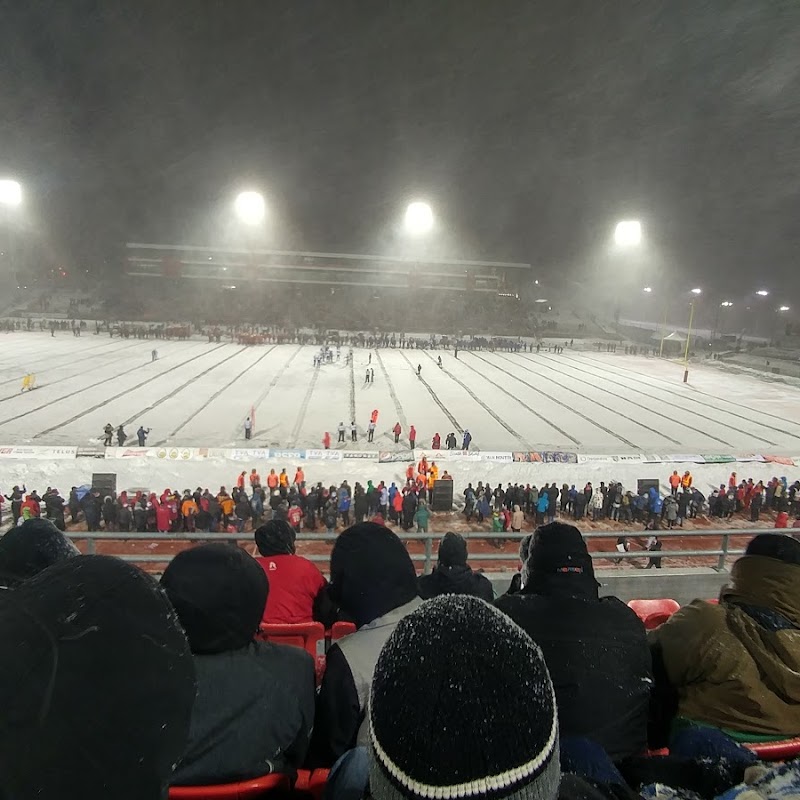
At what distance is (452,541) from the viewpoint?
9.18 feet

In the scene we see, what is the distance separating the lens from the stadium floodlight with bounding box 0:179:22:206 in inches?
443

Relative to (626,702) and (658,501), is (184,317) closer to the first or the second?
(658,501)

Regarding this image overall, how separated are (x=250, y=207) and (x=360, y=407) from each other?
540 cm

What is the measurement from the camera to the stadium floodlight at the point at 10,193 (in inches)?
443

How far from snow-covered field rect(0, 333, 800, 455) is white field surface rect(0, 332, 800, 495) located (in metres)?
0.05

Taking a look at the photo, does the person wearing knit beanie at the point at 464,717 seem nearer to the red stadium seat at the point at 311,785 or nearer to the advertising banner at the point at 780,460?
the red stadium seat at the point at 311,785

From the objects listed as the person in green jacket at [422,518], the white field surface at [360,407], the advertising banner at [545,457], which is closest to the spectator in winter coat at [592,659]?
the person in green jacket at [422,518]

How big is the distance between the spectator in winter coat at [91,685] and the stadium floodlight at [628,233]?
16.5m

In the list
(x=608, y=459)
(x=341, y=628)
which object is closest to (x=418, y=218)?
(x=608, y=459)

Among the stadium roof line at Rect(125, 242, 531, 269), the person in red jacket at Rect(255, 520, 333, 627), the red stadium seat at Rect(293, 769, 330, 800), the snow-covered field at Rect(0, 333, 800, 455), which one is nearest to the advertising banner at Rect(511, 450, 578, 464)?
the snow-covered field at Rect(0, 333, 800, 455)

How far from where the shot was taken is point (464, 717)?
586 millimetres

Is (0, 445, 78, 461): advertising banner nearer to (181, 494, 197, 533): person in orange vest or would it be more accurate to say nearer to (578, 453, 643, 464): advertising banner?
(181, 494, 197, 533): person in orange vest

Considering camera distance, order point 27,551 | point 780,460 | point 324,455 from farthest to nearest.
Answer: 1. point 780,460
2. point 324,455
3. point 27,551

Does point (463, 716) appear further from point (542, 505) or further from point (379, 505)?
point (542, 505)
